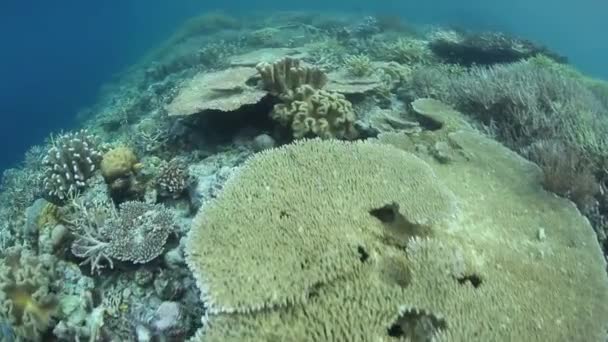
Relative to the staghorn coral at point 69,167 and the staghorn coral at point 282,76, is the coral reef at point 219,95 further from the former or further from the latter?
the staghorn coral at point 69,167

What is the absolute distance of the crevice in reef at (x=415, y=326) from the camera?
117 inches

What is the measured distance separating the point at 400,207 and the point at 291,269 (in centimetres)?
115

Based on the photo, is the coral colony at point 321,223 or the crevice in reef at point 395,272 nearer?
the coral colony at point 321,223

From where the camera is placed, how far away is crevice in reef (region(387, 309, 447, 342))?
9.73 feet

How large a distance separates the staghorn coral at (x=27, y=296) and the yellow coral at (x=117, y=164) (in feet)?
5.07

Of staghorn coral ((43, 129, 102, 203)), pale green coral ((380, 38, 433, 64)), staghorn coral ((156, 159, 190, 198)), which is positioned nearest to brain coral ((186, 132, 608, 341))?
staghorn coral ((156, 159, 190, 198))

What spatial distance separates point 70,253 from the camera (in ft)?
15.7

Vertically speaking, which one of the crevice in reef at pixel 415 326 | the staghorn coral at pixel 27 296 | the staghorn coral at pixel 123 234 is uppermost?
the crevice in reef at pixel 415 326

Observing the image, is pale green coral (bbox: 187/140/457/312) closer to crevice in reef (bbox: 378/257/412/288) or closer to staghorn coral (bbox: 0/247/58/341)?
crevice in reef (bbox: 378/257/412/288)

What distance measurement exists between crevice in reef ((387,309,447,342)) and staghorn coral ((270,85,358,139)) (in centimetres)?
301

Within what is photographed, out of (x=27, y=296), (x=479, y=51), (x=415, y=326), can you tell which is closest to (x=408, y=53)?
(x=479, y=51)

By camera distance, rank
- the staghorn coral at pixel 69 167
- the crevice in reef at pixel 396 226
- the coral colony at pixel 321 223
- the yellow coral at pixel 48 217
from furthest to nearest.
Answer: the staghorn coral at pixel 69 167 → the yellow coral at pixel 48 217 → the crevice in reef at pixel 396 226 → the coral colony at pixel 321 223

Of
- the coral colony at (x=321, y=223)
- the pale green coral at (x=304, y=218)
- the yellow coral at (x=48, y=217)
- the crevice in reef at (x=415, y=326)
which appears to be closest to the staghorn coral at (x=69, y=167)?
the coral colony at (x=321, y=223)

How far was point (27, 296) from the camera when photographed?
13.7 feet
